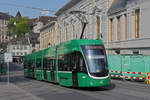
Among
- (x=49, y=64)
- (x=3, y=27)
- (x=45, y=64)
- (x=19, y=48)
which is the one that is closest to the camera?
(x=49, y=64)

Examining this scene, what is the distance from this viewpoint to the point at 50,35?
77.2m

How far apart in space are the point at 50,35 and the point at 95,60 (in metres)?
61.5

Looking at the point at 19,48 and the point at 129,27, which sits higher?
the point at 19,48

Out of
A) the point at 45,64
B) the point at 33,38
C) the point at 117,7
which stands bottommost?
the point at 45,64

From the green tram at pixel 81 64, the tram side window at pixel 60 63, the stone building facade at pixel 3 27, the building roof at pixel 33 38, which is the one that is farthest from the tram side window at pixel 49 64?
the stone building facade at pixel 3 27

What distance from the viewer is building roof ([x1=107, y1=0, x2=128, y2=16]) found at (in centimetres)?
3688

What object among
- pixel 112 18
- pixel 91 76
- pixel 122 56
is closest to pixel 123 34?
pixel 112 18

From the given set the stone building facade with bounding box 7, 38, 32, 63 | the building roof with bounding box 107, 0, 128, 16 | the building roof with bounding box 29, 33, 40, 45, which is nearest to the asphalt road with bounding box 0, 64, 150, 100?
the building roof with bounding box 107, 0, 128, 16

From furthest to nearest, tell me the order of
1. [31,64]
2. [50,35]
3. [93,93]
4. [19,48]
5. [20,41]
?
[20,41] → [19,48] → [50,35] → [31,64] → [93,93]

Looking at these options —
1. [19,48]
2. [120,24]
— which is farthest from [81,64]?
[19,48]

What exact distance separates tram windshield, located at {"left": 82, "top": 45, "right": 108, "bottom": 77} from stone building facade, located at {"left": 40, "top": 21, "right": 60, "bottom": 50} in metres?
51.4

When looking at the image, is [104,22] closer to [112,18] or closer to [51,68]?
[112,18]

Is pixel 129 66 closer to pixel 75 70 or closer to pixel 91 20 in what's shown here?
pixel 75 70

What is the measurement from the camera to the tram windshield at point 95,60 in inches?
637
